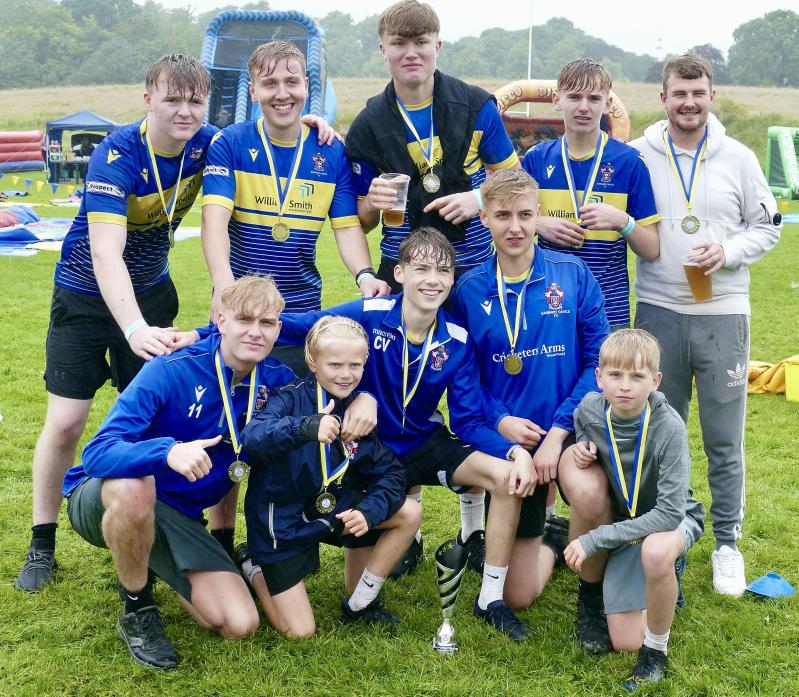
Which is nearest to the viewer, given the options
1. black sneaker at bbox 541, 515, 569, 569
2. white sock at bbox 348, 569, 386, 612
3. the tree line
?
white sock at bbox 348, 569, 386, 612

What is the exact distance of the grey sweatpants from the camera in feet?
14.1

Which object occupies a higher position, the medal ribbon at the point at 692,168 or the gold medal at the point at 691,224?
the medal ribbon at the point at 692,168

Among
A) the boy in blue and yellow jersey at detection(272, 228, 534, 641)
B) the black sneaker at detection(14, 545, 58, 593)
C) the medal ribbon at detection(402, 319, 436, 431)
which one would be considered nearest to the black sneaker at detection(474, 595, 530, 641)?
the boy in blue and yellow jersey at detection(272, 228, 534, 641)

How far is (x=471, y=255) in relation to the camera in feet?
14.7

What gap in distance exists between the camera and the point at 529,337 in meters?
4.00

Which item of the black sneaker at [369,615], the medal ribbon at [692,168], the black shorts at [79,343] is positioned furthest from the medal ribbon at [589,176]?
the black shorts at [79,343]

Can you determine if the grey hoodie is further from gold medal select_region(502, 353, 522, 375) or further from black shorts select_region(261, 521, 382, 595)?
black shorts select_region(261, 521, 382, 595)

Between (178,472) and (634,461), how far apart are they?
69.4 inches

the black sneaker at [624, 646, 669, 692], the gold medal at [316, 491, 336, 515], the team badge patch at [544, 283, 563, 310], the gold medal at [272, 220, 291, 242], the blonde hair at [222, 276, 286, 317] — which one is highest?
the gold medal at [272, 220, 291, 242]

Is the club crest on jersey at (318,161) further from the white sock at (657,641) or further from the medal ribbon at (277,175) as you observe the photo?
the white sock at (657,641)

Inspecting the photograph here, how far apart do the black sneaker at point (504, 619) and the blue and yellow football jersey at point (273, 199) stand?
→ 1621mm

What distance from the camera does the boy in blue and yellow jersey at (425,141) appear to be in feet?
13.5

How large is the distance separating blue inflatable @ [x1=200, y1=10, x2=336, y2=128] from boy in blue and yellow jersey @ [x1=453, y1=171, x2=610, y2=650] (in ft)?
68.4

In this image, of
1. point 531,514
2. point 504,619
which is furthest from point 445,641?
point 531,514
